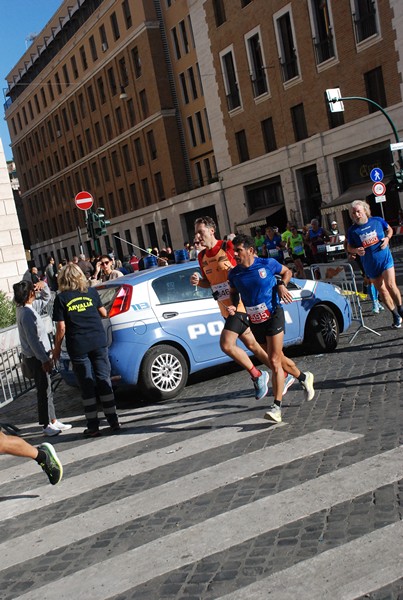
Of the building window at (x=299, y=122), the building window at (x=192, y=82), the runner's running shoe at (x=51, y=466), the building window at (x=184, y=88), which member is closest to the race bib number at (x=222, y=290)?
the runner's running shoe at (x=51, y=466)

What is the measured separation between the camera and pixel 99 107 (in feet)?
193

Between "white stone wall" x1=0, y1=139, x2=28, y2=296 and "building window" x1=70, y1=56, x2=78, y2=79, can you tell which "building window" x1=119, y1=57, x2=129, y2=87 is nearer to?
"building window" x1=70, y1=56, x2=78, y2=79

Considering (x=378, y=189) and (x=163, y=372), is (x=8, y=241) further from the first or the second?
(x=163, y=372)

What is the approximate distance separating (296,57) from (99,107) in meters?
26.7

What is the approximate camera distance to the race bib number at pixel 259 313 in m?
7.35

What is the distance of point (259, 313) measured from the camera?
7367 mm

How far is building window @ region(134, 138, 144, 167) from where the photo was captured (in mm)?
53656

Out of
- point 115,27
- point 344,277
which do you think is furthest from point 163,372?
point 115,27

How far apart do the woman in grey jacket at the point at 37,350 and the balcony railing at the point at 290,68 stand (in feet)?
96.9

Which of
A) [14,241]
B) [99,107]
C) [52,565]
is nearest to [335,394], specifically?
[52,565]

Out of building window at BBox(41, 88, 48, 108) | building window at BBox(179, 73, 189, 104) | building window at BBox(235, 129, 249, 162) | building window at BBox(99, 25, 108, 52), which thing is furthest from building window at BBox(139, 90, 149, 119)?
building window at BBox(41, 88, 48, 108)

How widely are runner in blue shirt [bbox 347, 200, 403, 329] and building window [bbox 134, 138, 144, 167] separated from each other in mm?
44514

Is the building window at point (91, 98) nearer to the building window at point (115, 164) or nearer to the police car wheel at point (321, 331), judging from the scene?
the building window at point (115, 164)

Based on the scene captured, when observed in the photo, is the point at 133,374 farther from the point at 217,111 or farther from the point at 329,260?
the point at 217,111
